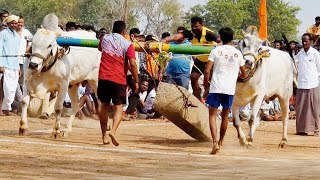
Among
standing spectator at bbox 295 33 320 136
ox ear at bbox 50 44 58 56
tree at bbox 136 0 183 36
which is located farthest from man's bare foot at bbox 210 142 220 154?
tree at bbox 136 0 183 36

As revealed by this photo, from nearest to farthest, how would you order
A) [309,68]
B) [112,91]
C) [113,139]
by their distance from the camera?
[113,139], [112,91], [309,68]

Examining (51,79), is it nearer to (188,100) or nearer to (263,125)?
(188,100)

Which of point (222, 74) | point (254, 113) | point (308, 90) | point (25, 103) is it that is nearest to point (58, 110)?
point (25, 103)

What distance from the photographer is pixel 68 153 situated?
1229 centimetres

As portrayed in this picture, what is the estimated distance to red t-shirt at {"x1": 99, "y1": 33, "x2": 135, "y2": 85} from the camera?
531 inches

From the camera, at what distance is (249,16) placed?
84.4 metres

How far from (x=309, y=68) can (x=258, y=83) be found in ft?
14.4

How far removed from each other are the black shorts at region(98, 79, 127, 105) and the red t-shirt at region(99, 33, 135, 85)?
0.24 feet

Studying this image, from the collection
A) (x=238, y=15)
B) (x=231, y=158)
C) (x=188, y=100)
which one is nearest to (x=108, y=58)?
(x=188, y=100)

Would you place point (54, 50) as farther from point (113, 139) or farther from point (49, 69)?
point (113, 139)

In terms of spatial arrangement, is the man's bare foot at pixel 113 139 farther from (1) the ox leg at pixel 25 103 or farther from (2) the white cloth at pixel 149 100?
(2) the white cloth at pixel 149 100

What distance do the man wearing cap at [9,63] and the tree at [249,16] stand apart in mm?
60396

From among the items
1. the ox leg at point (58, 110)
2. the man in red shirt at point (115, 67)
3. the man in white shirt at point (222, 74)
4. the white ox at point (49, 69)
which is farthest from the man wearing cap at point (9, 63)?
the man in white shirt at point (222, 74)

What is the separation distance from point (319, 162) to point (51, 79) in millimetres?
5020
